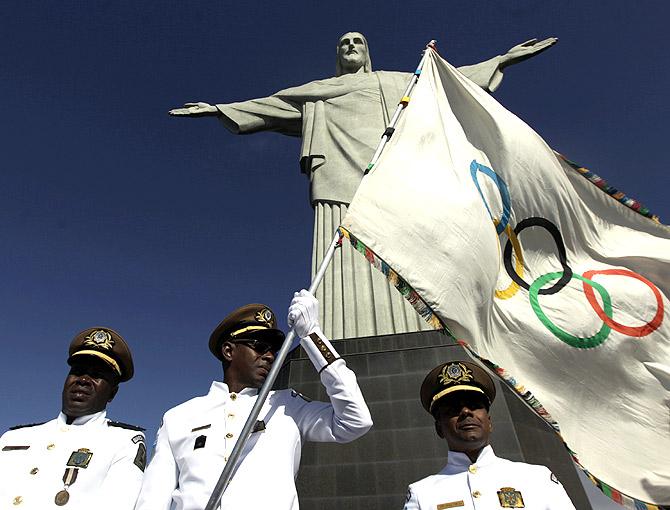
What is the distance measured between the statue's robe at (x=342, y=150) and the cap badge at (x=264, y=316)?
3931mm

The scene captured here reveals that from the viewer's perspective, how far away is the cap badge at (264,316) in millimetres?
2778

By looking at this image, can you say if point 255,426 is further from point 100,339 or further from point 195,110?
point 195,110

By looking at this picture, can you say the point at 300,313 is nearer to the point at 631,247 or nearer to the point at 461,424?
the point at 461,424

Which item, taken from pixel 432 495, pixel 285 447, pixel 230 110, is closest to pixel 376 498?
pixel 432 495

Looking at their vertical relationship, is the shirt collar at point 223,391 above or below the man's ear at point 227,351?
below

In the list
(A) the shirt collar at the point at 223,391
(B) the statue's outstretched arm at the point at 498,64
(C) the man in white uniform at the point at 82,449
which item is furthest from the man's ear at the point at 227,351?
(B) the statue's outstretched arm at the point at 498,64

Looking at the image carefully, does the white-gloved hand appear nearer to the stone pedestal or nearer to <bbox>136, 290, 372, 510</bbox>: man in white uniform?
<bbox>136, 290, 372, 510</bbox>: man in white uniform

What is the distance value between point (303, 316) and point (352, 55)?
888 centimetres

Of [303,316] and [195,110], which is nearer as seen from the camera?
[303,316]

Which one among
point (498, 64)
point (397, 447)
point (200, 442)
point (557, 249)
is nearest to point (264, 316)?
point (200, 442)

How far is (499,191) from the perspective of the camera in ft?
12.1

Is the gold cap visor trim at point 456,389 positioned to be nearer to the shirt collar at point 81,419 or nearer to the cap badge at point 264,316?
the cap badge at point 264,316

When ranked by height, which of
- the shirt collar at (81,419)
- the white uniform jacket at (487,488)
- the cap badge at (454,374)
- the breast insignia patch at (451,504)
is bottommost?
the breast insignia patch at (451,504)

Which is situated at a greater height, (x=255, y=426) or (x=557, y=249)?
(x=557, y=249)
